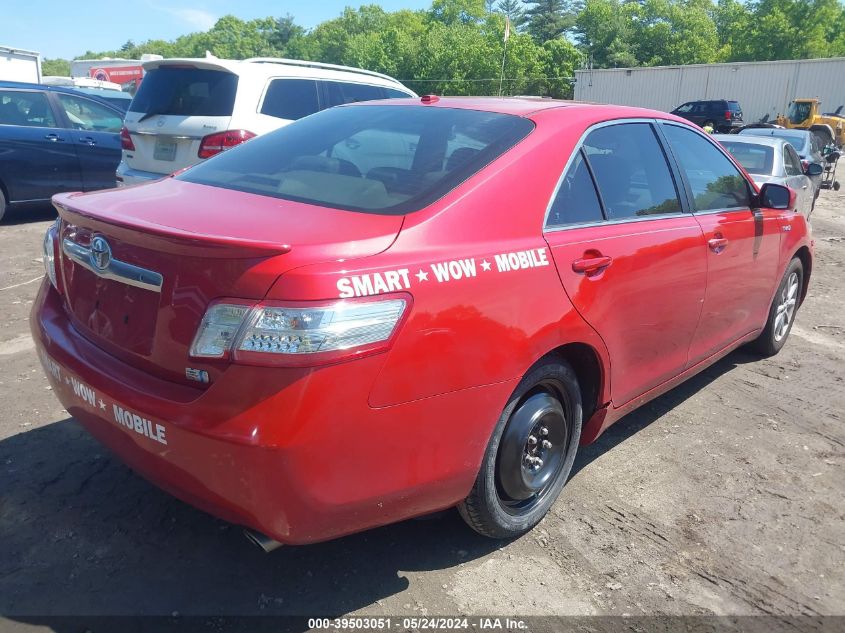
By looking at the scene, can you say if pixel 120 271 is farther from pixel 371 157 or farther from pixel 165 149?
pixel 165 149

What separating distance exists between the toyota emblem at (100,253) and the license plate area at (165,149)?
5027 mm

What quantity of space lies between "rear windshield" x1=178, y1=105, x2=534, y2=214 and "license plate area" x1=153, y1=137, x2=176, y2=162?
4030mm

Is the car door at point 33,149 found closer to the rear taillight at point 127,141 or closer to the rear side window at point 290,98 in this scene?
the rear taillight at point 127,141

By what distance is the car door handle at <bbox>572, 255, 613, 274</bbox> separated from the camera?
9.20ft

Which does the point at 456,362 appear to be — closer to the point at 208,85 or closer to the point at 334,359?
the point at 334,359

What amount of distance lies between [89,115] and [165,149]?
3.17 metres

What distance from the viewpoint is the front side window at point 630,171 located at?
3174 millimetres

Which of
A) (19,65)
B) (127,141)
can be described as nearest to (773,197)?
(127,141)

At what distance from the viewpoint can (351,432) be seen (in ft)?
6.79

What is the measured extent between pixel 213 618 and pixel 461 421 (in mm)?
1042

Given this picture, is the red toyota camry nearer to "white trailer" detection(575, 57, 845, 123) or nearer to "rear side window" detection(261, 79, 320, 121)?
"rear side window" detection(261, 79, 320, 121)

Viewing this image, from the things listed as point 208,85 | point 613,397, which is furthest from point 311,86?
point 613,397

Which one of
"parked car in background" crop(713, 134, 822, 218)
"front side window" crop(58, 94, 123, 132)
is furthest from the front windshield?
"front side window" crop(58, 94, 123, 132)

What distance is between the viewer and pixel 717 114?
3152cm
